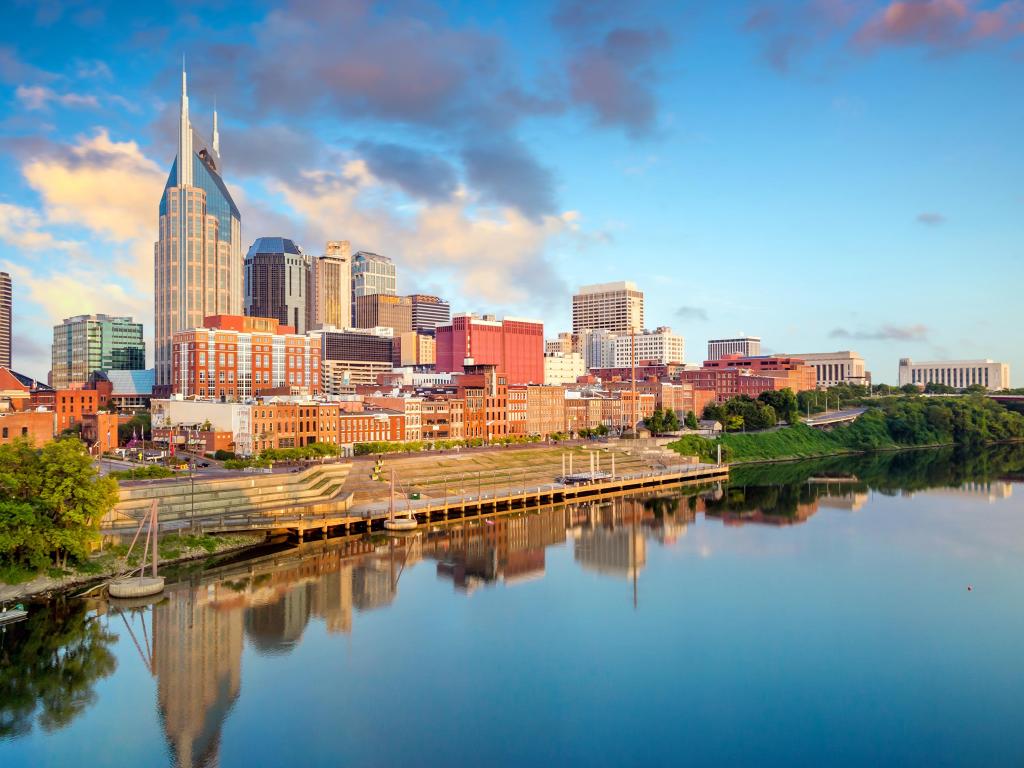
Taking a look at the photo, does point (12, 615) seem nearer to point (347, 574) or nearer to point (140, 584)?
point (140, 584)

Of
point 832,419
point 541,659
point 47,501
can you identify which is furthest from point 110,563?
point 832,419

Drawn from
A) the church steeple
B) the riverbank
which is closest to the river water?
the riverbank

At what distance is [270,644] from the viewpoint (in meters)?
42.9

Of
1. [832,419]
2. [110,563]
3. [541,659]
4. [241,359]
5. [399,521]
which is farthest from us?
[832,419]

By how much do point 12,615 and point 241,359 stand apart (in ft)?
371

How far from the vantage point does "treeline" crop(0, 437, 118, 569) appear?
155ft

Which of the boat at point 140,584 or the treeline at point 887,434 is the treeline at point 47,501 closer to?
the boat at point 140,584

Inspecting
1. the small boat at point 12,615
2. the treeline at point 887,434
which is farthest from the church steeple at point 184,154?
the small boat at point 12,615

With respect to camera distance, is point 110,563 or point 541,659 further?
point 110,563

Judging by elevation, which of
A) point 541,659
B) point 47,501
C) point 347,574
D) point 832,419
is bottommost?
point 541,659

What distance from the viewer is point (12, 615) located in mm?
43812

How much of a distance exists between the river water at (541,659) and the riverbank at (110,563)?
2527 millimetres

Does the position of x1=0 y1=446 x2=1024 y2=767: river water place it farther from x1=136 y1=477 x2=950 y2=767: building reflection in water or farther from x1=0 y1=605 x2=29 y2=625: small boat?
x1=0 y1=605 x2=29 y2=625: small boat

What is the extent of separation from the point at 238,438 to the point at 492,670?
66134 mm
